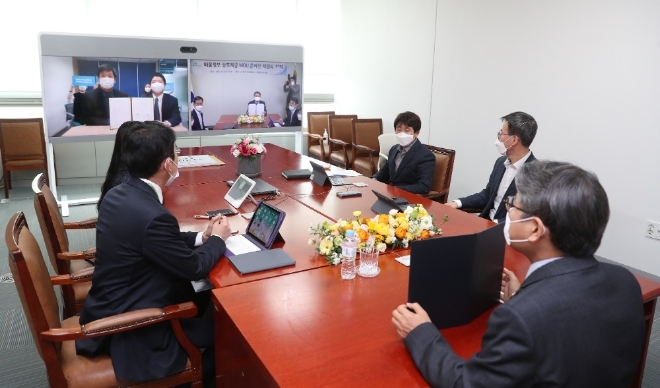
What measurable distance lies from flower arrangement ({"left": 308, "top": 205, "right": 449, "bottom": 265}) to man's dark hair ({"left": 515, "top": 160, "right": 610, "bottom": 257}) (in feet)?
3.10

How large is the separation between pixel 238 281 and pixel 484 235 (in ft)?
2.98

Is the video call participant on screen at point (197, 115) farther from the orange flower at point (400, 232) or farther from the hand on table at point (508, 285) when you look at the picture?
the hand on table at point (508, 285)

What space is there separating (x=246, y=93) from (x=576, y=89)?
336 centimetres

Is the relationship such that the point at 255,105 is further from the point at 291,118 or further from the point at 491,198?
the point at 491,198

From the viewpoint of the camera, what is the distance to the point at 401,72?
612cm

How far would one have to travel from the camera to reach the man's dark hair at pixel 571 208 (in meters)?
1.15

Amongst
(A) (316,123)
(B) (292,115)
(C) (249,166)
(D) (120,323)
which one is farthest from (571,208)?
(A) (316,123)

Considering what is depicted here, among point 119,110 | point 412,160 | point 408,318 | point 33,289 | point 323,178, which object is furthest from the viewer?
point 119,110

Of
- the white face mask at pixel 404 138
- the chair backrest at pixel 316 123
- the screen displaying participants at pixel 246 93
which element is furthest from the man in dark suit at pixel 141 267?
the chair backrest at pixel 316 123

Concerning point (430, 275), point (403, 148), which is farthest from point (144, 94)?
point (430, 275)

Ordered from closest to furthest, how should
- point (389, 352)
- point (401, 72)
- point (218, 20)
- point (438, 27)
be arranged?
point (389, 352), point (438, 27), point (401, 72), point (218, 20)

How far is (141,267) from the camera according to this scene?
1861 millimetres

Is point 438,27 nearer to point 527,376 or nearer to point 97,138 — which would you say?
point 97,138


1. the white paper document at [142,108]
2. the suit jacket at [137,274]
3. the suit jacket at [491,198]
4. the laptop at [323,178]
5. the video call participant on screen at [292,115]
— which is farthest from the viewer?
the video call participant on screen at [292,115]
